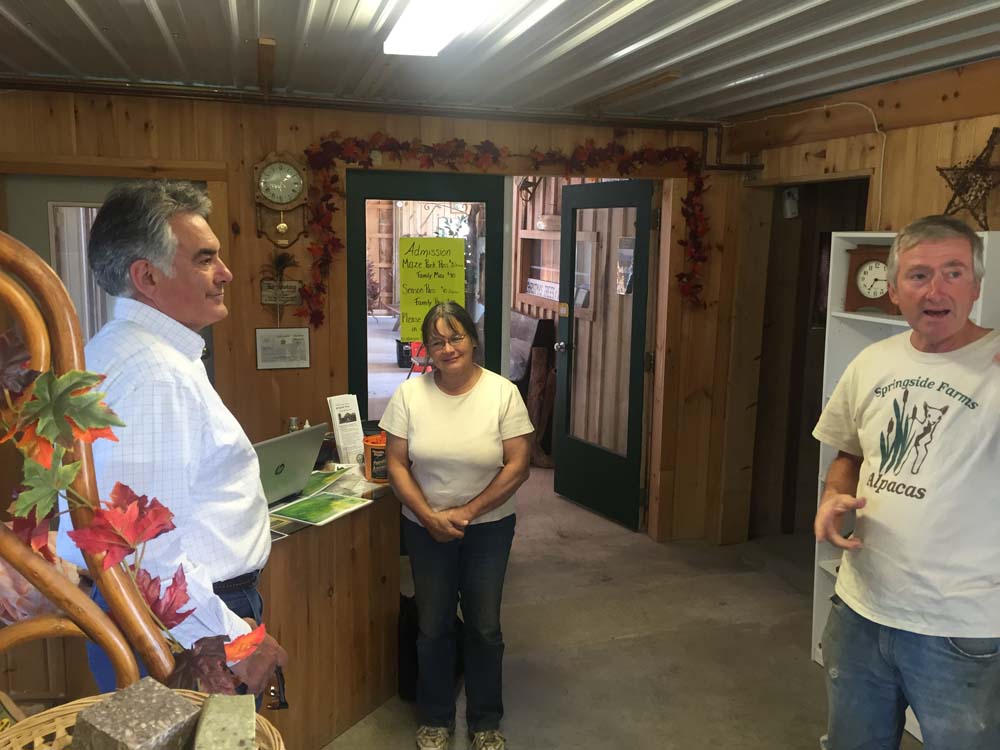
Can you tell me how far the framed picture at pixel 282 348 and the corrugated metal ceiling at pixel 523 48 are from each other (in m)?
1.11

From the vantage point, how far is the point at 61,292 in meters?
0.88

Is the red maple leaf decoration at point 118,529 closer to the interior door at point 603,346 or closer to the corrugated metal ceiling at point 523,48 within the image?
the corrugated metal ceiling at point 523,48

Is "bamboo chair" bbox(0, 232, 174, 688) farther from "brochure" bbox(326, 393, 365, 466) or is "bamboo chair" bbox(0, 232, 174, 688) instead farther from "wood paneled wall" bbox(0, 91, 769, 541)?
"wood paneled wall" bbox(0, 91, 769, 541)

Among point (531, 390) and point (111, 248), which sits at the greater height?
point (111, 248)

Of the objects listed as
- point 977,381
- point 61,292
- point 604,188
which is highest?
point 604,188

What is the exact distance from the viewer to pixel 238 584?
5.85ft

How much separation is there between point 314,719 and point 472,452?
1.03 meters

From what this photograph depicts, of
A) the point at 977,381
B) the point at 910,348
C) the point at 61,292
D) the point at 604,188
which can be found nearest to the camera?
the point at 61,292

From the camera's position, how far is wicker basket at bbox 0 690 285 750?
856 mm

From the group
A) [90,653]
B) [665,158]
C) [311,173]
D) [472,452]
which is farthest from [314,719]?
[665,158]

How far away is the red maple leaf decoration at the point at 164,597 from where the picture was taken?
38.0 inches

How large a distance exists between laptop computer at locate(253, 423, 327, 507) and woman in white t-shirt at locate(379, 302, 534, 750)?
0.85 ft

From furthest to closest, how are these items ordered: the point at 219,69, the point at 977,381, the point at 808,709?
1. the point at 219,69
2. the point at 808,709
3. the point at 977,381

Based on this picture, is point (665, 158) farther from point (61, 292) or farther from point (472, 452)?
point (61, 292)
